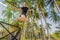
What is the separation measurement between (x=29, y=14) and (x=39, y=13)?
0.39 meters

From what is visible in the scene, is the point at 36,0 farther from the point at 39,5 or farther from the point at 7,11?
the point at 7,11

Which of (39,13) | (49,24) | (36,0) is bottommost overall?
(49,24)

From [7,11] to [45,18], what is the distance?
4.01 feet

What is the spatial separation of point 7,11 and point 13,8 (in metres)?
0.27

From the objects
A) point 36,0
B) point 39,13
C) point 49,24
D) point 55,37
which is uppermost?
point 36,0

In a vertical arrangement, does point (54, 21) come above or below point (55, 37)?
above

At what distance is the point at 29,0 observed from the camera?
5.13 meters

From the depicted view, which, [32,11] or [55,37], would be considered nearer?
[55,37]

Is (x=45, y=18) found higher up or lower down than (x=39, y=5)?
lower down

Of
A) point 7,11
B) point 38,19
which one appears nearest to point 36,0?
point 38,19

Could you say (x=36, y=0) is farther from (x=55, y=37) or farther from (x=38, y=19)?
(x=55, y=37)

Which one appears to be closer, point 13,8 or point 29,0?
point 29,0

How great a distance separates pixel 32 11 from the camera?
5445 millimetres

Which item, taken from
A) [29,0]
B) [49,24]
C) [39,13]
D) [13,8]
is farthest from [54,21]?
[13,8]
